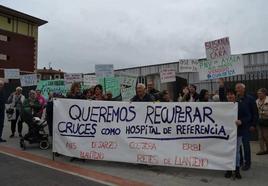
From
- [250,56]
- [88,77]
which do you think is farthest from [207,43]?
[250,56]

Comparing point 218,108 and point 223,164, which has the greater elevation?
point 218,108

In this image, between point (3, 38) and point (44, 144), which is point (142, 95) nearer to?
point (44, 144)

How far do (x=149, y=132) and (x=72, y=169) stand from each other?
1775mm

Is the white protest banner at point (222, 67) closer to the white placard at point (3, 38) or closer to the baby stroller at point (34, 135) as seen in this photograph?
the baby stroller at point (34, 135)

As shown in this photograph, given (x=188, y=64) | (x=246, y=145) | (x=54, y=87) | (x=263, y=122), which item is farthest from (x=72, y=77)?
(x=246, y=145)

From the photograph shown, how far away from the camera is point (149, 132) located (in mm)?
8570

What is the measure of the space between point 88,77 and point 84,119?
23.6ft

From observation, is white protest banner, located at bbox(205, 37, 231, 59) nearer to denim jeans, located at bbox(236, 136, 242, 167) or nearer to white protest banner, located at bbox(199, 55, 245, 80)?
white protest banner, located at bbox(199, 55, 245, 80)

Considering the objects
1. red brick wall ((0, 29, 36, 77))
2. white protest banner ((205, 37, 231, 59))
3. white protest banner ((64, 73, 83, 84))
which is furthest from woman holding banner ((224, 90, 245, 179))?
red brick wall ((0, 29, 36, 77))

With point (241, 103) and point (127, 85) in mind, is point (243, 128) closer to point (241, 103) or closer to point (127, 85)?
point (241, 103)

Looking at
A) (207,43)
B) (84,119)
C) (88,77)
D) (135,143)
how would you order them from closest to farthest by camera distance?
(135,143) → (84,119) → (207,43) → (88,77)

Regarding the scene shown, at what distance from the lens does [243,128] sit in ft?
26.2

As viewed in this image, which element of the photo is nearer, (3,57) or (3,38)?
(3,38)

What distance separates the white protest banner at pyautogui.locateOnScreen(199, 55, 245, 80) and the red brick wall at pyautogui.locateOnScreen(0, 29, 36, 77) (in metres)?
35.1
